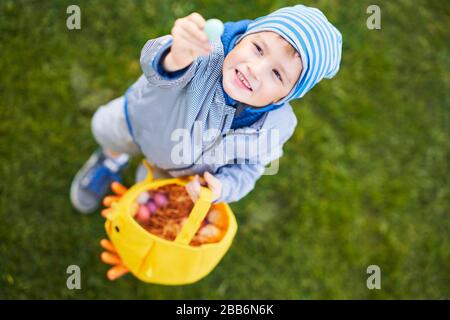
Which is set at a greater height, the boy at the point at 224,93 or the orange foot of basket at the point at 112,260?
the boy at the point at 224,93

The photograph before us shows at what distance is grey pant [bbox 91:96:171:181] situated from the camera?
1639mm

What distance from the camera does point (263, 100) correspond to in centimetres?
125

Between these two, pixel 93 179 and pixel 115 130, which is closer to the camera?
pixel 115 130

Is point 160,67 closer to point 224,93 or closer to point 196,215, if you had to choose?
point 224,93

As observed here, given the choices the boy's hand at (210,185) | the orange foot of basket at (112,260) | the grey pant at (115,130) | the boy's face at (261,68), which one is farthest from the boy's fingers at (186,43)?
the orange foot of basket at (112,260)

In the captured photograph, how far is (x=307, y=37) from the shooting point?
3.83 ft

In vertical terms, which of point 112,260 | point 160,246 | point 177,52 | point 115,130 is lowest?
point 112,260

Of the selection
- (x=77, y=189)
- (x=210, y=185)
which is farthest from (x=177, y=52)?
(x=77, y=189)

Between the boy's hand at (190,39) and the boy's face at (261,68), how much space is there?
4.2 inches

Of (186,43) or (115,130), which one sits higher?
(186,43)

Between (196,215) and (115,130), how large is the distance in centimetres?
43

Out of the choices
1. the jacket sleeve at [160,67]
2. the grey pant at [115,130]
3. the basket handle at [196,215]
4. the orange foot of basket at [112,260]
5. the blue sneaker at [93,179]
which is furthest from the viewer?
the blue sneaker at [93,179]

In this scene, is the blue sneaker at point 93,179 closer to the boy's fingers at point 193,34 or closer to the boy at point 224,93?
the boy at point 224,93

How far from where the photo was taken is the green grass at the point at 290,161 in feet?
6.52
